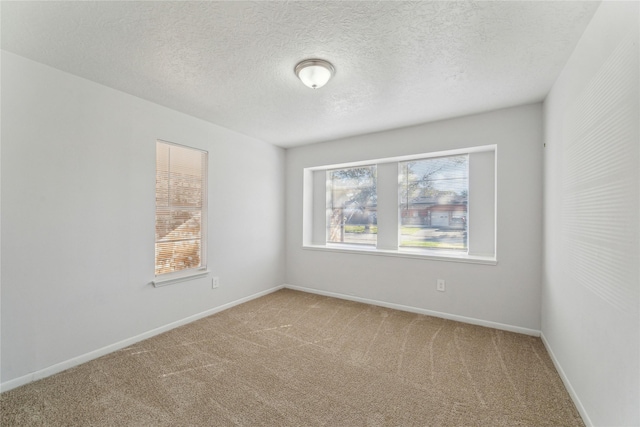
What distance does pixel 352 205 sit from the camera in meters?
4.31

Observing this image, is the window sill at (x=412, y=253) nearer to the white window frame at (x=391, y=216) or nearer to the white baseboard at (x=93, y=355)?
the white window frame at (x=391, y=216)

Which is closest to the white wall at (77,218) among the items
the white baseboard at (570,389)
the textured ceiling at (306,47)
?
the textured ceiling at (306,47)

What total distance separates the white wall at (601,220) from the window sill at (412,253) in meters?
0.90

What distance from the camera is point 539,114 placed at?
278 centimetres

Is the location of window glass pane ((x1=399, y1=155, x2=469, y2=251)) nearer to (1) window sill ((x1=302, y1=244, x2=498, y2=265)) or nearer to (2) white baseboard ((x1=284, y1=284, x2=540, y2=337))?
(1) window sill ((x1=302, y1=244, x2=498, y2=265))

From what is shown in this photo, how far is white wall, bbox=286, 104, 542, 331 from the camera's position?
2.82m

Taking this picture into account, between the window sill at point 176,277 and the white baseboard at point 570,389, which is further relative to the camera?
the window sill at point 176,277

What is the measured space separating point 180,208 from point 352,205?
8.05 feet

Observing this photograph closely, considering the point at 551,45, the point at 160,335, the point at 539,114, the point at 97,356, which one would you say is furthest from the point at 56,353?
the point at 539,114

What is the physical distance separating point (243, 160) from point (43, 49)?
2.17 metres

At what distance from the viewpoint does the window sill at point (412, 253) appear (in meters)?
3.13

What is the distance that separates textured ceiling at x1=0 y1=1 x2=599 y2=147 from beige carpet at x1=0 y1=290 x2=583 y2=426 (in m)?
2.43

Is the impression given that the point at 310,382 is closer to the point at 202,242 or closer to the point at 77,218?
the point at 202,242

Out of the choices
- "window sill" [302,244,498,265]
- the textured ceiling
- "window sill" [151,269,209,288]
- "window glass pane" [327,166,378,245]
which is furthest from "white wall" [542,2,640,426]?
"window sill" [151,269,209,288]
